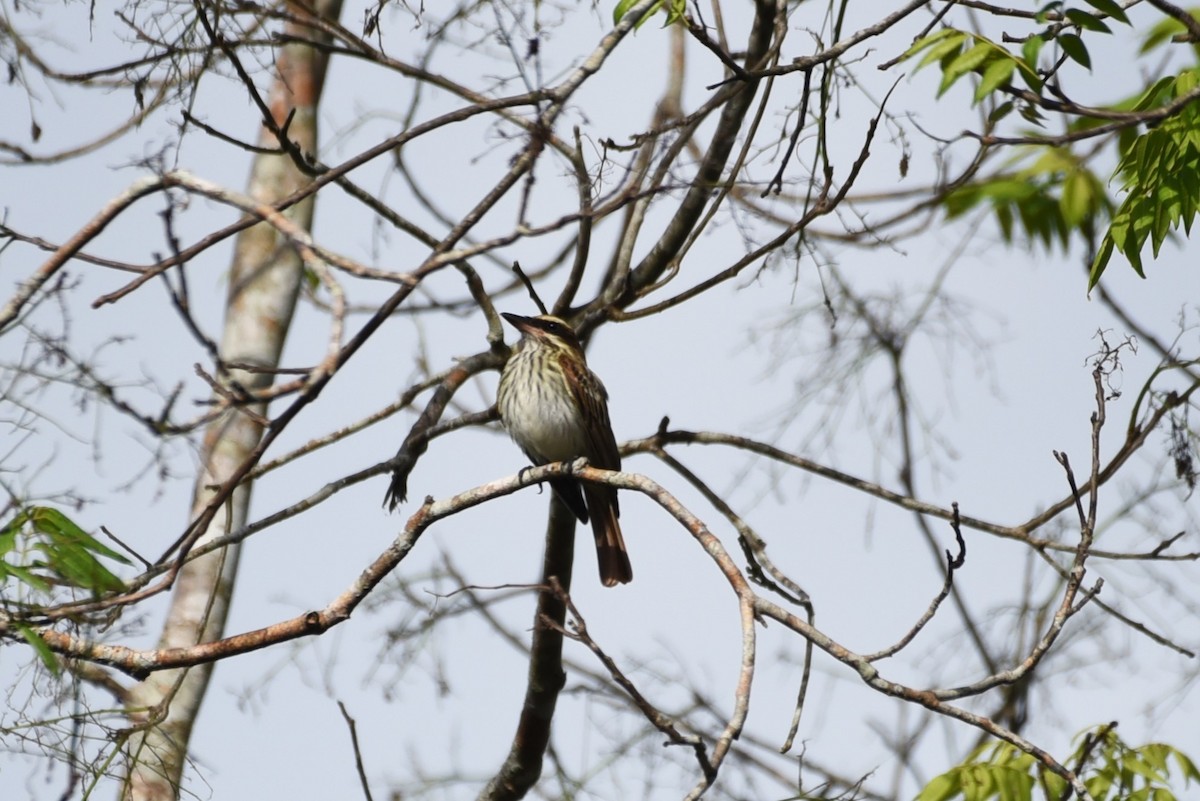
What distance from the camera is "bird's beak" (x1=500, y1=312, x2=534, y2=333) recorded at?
647 cm

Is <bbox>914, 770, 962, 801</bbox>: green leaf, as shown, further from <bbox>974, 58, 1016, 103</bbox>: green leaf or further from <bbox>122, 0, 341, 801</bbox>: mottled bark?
<bbox>122, 0, 341, 801</bbox>: mottled bark

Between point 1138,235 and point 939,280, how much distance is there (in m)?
4.03

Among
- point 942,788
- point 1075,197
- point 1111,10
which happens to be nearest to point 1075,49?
point 1111,10

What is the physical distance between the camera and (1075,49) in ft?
11.1

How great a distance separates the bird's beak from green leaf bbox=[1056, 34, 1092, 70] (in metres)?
3.41

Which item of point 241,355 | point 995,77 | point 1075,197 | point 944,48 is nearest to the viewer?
point 995,77

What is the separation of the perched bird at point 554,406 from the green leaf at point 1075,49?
3.31 metres

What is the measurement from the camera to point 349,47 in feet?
20.5

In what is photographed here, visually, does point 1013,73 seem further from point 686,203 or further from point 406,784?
point 406,784

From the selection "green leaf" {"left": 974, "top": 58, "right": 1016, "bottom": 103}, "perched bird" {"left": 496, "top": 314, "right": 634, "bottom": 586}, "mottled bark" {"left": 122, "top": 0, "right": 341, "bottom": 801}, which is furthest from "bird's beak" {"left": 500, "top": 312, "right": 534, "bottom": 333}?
"green leaf" {"left": 974, "top": 58, "right": 1016, "bottom": 103}

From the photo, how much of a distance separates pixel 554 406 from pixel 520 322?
0.42 metres

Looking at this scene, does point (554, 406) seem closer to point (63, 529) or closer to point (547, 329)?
point (547, 329)

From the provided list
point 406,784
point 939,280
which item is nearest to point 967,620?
point 939,280

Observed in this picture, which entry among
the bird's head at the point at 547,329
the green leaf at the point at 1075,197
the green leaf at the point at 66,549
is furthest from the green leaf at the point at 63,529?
the green leaf at the point at 1075,197
